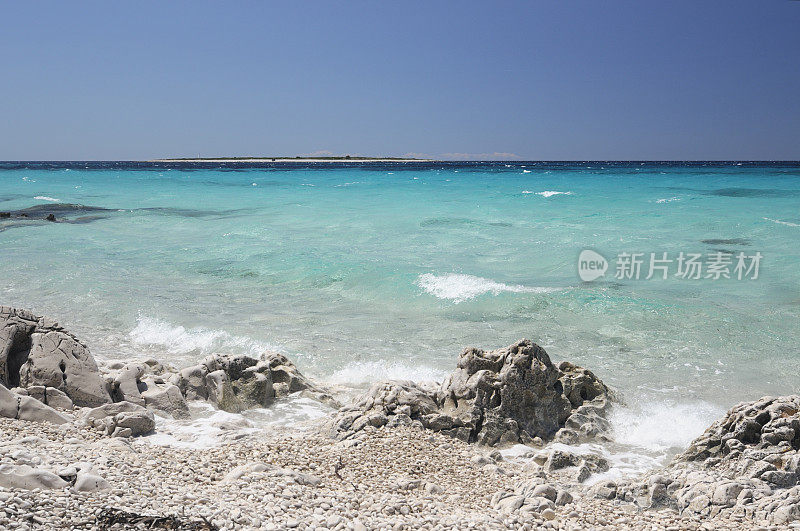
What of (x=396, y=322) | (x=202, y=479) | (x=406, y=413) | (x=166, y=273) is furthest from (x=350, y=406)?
(x=166, y=273)

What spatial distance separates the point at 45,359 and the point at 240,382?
1.92 m

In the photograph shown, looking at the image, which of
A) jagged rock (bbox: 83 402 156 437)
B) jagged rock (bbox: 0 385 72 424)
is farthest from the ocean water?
jagged rock (bbox: 0 385 72 424)

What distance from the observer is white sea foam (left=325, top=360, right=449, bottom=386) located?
7477mm

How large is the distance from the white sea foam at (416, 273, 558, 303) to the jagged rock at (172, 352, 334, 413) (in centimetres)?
476

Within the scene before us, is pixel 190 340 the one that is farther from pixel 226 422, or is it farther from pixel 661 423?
pixel 661 423

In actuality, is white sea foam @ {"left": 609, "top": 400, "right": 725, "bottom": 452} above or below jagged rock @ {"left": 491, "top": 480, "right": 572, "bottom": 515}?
below

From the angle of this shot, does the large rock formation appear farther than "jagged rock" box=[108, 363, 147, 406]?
No

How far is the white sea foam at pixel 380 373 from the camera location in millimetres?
7477

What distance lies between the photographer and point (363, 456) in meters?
4.82

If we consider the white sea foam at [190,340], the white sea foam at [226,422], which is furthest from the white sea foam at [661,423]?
the white sea foam at [190,340]

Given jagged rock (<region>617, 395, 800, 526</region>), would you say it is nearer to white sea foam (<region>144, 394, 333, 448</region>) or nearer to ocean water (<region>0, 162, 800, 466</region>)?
ocean water (<region>0, 162, 800, 466</region>)

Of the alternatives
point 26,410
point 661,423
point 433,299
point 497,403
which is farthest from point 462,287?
point 26,410

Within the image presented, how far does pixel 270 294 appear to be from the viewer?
1177 cm

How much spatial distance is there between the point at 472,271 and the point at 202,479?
396 inches
